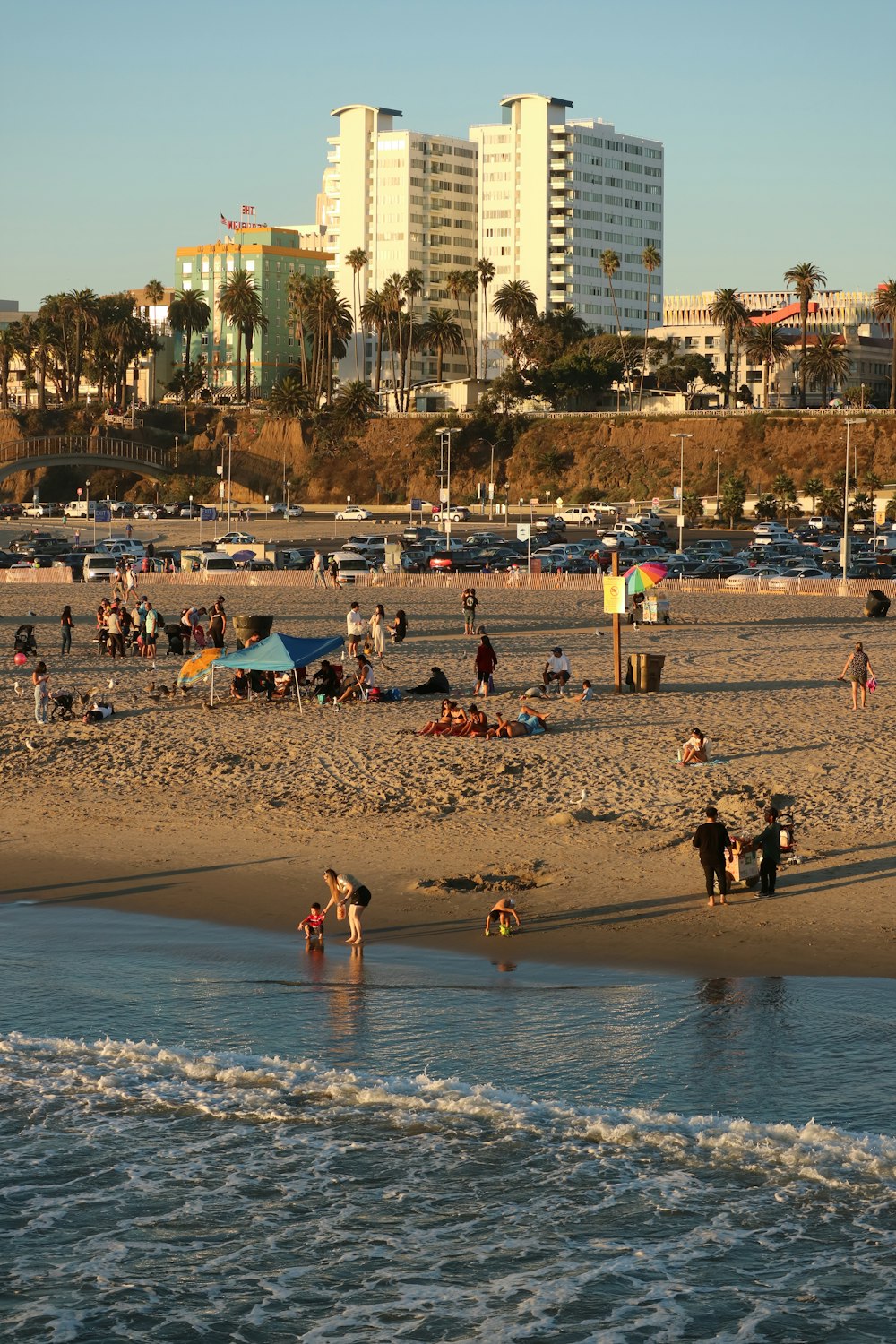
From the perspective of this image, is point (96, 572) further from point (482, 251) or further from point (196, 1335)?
point (482, 251)

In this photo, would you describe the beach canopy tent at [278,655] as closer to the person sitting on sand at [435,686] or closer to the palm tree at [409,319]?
the person sitting on sand at [435,686]

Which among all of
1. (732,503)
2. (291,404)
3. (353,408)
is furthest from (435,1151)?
(291,404)

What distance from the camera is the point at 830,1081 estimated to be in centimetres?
1297

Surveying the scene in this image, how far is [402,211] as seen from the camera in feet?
623

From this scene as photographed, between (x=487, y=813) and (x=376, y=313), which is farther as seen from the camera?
(x=376, y=313)

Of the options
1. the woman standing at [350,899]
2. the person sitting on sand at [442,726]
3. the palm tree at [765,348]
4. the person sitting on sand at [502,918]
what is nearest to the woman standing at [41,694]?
the person sitting on sand at [442,726]

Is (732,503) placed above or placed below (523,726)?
above

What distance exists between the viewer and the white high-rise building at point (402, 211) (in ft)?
623

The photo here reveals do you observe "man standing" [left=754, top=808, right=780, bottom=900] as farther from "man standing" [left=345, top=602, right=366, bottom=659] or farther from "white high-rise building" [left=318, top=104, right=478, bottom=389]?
"white high-rise building" [left=318, top=104, right=478, bottom=389]

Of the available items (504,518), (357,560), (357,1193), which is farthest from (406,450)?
(357,1193)

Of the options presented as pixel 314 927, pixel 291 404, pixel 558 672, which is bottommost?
pixel 314 927

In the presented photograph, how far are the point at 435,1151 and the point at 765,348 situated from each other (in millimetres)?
140848

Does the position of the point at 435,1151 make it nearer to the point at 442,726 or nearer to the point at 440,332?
the point at 442,726

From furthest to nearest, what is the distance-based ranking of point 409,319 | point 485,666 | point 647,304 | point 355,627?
point 647,304
point 409,319
point 355,627
point 485,666
